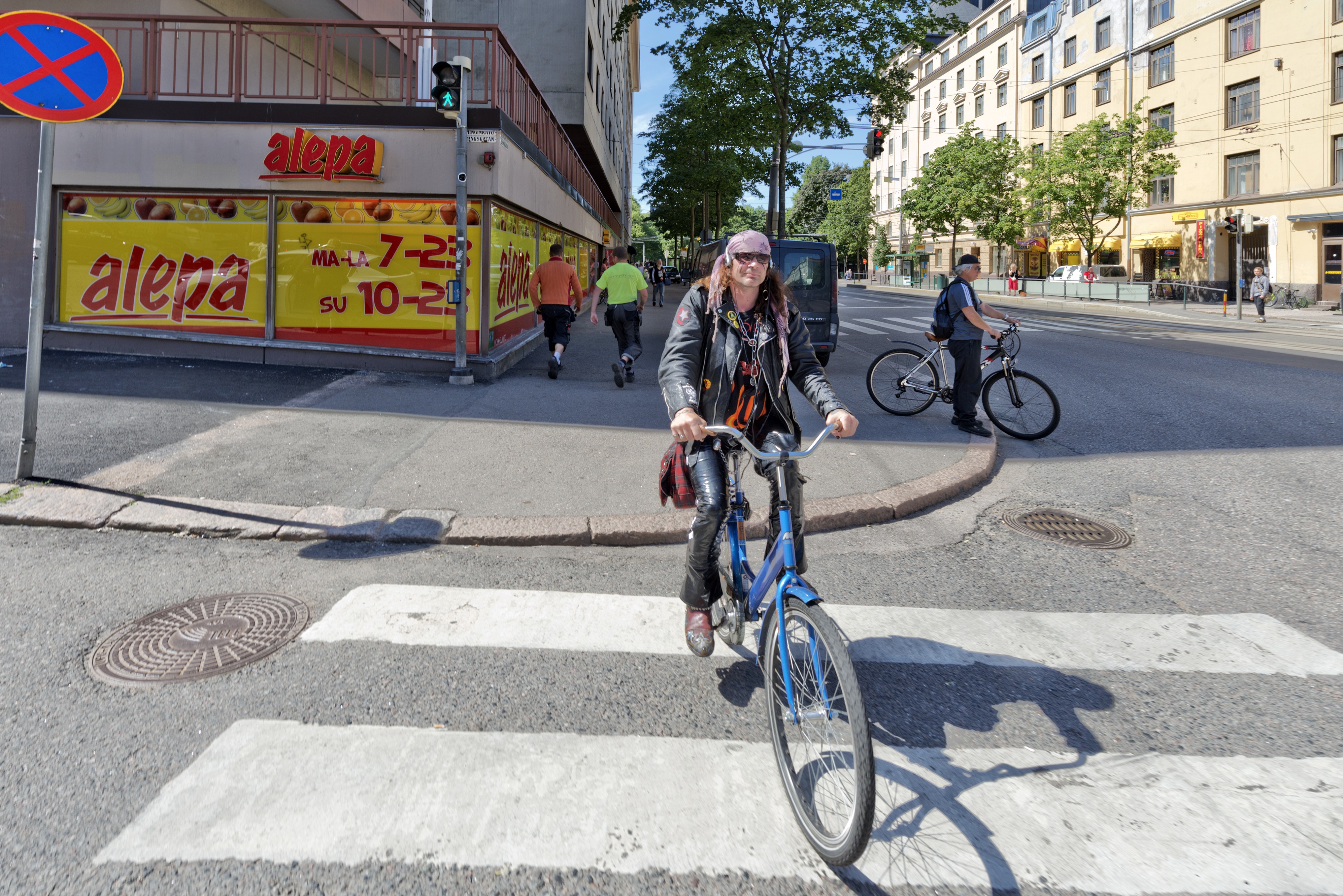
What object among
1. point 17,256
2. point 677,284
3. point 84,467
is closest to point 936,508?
point 84,467

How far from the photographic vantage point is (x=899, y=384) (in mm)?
9641

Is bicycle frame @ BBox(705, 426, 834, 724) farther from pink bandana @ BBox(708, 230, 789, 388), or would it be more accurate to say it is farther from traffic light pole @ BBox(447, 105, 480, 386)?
traffic light pole @ BBox(447, 105, 480, 386)

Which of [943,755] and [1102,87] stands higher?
[1102,87]

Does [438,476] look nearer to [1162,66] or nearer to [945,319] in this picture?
[945,319]

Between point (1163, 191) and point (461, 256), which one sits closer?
point (461, 256)

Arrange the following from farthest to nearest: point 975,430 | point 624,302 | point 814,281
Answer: point 814,281, point 624,302, point 975,430

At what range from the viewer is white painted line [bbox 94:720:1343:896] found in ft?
7.66

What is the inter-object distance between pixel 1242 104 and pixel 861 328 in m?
27.8

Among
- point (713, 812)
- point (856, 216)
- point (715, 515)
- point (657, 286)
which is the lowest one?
point (713, 812)

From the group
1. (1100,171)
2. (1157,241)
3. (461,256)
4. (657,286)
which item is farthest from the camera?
(1157,241)

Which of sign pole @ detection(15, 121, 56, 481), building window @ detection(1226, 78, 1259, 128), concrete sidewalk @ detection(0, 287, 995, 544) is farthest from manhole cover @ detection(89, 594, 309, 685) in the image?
building window @ detection(1226, 78, 1259, 128)

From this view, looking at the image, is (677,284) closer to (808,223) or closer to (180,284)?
(808,223)

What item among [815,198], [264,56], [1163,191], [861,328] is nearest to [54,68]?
[264,56]

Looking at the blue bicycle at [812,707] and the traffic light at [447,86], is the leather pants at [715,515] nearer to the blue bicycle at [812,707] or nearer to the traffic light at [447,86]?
the blue bicycle at [812,707]
